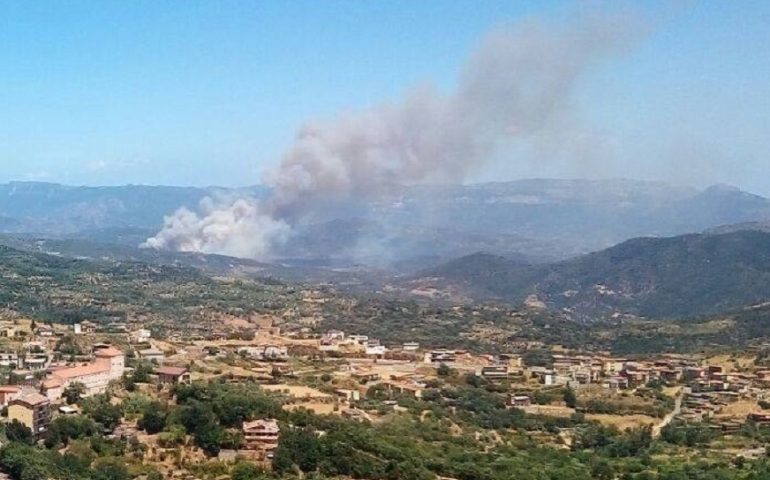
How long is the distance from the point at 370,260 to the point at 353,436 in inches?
5610

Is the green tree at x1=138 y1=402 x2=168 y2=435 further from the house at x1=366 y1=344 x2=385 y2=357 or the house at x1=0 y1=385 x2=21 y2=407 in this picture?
the house at x1=366 y1=344 x2=385 y2=357

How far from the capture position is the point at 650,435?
1377 inches

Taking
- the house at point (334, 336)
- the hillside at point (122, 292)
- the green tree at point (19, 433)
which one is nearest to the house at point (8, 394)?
the green tree at point (19, 433)

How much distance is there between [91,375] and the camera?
34.2 metres

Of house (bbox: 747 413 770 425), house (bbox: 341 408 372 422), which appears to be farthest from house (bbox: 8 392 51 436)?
house (bbox: 747 413 770 425)

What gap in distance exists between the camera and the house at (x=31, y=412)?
27.2 metres

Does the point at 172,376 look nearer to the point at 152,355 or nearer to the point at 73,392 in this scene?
the point at 73,392

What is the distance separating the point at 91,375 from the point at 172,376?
2.67 m

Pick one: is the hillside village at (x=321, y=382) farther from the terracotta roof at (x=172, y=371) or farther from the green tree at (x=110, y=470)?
the green tree at (x=110, y=470)

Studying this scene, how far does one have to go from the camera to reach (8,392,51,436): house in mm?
27155

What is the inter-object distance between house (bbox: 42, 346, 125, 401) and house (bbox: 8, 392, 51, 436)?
2.15 m

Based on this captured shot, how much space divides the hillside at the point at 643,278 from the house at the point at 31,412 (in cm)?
7504

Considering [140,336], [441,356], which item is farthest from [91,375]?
[441,356]

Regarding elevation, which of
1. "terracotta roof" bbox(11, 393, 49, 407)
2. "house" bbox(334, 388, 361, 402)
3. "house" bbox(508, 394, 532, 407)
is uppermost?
"terracotta roof" bbox(11, 393, 49, 407)
